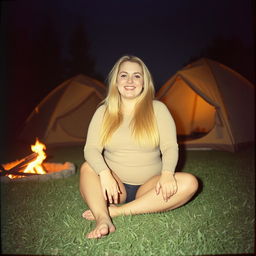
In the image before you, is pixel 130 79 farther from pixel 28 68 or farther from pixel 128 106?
pixel 28 68

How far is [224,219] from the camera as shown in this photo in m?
2.17


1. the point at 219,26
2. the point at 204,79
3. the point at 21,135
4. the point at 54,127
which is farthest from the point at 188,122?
the point at 219,26

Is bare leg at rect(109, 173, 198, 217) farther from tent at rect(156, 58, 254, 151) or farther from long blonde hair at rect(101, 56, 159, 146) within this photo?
tent at rect(156, 58, 254, 151)

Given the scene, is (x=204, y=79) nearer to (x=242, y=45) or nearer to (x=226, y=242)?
(x=226, y=242)

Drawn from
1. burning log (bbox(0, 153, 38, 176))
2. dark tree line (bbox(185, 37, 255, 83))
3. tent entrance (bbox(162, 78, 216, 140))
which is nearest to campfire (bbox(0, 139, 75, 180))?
burning log (bbox(0, 153, 38, 176))

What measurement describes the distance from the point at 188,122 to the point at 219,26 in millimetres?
24517

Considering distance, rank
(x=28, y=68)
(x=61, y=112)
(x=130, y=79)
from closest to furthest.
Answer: (x=130, y=79), (x=61, y=112), (x=28, y=68)

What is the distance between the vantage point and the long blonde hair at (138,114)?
209 cm

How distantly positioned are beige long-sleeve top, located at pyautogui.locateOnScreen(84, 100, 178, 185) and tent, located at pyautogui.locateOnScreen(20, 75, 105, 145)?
4.48 m

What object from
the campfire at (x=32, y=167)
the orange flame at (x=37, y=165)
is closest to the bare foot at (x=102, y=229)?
the campfire at (x=32, y=167)

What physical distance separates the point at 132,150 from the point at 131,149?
0.04 ft

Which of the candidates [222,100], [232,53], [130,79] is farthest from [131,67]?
[232,53]

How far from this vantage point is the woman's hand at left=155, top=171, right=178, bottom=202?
188 centimetres

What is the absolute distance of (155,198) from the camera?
1990 millimetres
